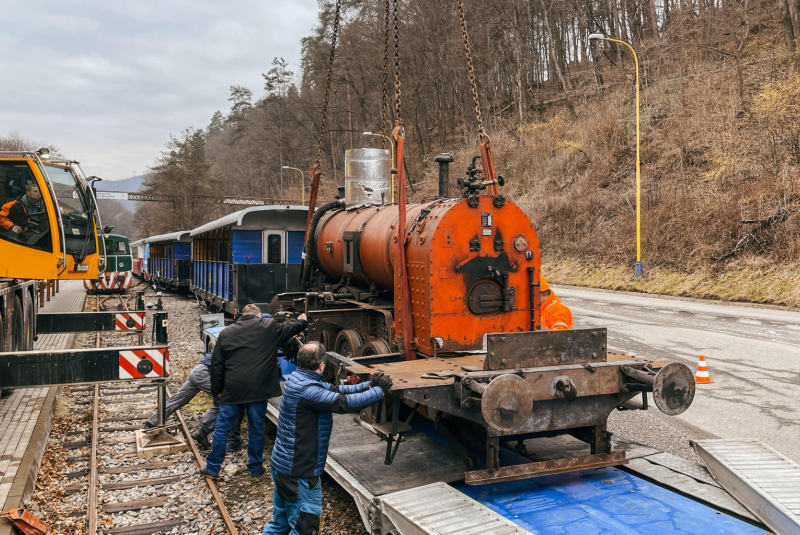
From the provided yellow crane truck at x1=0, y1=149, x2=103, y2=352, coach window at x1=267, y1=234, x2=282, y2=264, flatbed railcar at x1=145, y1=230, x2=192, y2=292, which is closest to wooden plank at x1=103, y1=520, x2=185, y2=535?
yellow crane truck at x1=0, y1=149, x2=103, y2=352

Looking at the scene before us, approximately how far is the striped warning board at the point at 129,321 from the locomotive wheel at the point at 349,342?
3688 mm

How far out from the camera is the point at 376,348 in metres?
6.73

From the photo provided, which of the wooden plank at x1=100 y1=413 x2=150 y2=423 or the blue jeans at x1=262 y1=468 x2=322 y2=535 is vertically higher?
the blue jeans at x1=262 y1=468 x2=322 y2=535

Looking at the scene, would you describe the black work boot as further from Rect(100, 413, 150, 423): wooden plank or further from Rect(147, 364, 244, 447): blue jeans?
Rect(100, 413, 150, 423): wooden plank

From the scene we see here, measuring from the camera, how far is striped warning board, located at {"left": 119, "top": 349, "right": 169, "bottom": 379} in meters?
6.41

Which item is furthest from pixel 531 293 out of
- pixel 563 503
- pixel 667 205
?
pixel 667 205

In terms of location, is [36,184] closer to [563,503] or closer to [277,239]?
[277,239]

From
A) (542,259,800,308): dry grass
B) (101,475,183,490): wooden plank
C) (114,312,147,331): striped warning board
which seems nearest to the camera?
(101,475,183,490): wooden plank

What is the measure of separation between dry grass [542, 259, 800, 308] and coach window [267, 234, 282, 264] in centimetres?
1319

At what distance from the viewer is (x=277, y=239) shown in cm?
1452

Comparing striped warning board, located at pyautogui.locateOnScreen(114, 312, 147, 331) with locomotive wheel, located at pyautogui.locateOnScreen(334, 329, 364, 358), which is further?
striped warning board, located at pyautogui.locateOnScreen(114, 312, 147, 331)

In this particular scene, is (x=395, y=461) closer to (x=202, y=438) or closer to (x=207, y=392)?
(x=202, y=438)

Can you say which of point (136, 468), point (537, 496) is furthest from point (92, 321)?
point (537, 496)

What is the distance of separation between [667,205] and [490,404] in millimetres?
21968
